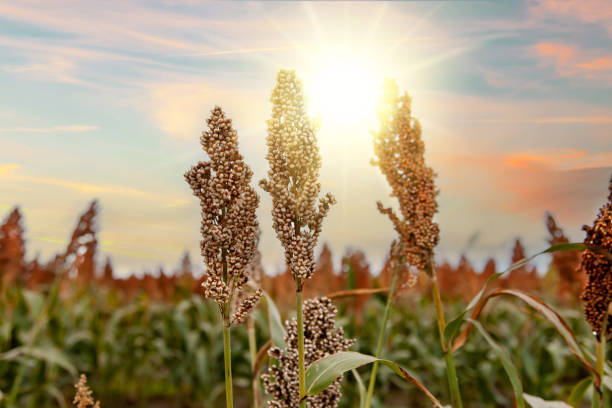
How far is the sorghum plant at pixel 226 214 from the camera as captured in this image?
4.56ft

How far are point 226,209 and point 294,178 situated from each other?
0.66ft

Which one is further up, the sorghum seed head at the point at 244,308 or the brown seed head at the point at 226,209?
the brown seed head at the point at 226,209

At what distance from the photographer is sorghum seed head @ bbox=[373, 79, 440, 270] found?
2.37 m

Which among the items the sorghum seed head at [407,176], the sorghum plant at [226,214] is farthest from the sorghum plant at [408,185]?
the sorghum plant at [226,214]

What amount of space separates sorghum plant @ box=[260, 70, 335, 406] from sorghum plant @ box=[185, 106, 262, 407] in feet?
0.24

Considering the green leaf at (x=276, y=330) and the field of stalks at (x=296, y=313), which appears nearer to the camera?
the field of stalks at (x=296, y=313)

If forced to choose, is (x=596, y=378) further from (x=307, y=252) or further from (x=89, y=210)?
(x=89, y=210)

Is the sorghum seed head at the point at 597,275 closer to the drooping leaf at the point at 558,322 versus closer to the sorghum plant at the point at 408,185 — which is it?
the drooping leaf at the point at 558,322

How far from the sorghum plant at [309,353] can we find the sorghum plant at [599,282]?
3.20ft

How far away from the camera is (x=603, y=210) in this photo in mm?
1970

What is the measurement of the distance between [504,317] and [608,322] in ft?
29.8

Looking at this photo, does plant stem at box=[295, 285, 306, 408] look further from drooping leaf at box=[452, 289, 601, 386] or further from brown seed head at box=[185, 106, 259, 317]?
drooping leaf at box=[452, 289, 601, 386]

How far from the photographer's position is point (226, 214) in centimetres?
142

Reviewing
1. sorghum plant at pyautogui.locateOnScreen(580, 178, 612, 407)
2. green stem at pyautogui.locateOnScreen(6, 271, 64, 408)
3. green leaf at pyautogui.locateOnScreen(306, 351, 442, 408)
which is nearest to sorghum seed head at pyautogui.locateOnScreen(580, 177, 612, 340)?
sorghum plant at pyautogui.locateOnScreen(580, 178, 612, 407)
